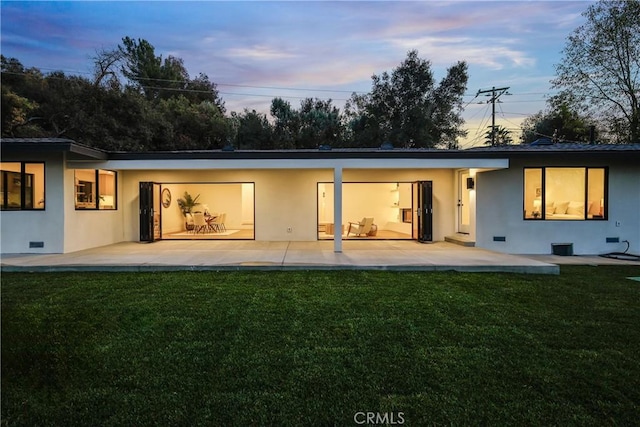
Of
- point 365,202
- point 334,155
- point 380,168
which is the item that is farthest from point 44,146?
point 365,202

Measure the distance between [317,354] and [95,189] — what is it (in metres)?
9.57

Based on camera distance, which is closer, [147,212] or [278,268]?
[278,268]

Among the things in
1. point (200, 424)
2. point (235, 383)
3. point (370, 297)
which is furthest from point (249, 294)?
point (200, 424)

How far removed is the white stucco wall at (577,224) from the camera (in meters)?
10.0

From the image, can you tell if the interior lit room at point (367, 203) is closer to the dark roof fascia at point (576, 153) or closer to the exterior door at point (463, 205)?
the exterior door at point (463, 205)

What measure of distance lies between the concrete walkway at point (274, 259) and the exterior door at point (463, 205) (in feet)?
5.28

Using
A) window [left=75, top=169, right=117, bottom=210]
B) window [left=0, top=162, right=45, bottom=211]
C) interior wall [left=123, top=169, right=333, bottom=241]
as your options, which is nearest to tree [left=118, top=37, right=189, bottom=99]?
interior wall [left=123, top=169, right=333, bottom=241]

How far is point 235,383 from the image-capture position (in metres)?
2.90

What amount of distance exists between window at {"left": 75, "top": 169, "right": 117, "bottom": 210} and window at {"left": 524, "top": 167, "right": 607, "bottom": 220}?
1161cm

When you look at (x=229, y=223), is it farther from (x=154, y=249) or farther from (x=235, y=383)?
(x=235, y=383)

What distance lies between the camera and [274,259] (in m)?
8.19

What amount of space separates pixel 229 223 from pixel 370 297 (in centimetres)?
1284

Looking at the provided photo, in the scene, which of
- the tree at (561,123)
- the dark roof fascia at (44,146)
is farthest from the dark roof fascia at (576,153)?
the dark roof fascia at (44,146)

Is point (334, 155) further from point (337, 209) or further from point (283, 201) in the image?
point (283, 201)
